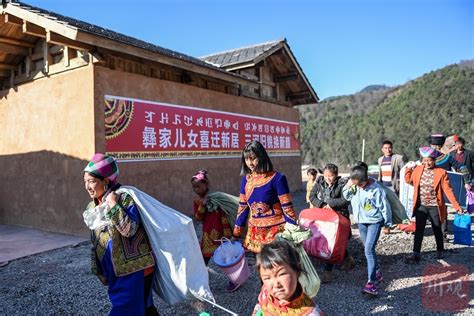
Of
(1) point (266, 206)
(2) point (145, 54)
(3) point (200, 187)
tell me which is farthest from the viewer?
(2) point (145, 54)

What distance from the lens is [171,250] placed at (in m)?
2.41

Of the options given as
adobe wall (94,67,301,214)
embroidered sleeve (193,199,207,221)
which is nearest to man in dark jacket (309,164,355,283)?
embroidered sleeve (193,199,207,221)

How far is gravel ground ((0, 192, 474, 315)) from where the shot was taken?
3.50 meters

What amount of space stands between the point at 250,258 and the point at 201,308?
1519 mm

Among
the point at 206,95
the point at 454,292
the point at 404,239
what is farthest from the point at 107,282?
the point at 206,95

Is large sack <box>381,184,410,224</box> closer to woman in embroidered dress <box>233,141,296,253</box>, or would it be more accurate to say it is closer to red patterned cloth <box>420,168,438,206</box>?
red patterned cloth <box>420,168,438,206</box>

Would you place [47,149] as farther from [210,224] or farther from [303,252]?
[303,252]

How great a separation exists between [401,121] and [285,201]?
30.0m

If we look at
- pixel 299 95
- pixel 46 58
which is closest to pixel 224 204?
pixel 46 58

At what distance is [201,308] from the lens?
3492 millimetres

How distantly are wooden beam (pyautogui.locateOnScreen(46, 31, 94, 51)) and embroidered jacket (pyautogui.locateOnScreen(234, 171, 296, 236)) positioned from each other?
472 cm

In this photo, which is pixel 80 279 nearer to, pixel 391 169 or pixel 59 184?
pixel 59 184

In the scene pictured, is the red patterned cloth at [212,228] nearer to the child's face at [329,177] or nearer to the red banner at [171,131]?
the child's face at [329,177]

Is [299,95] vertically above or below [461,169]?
above
